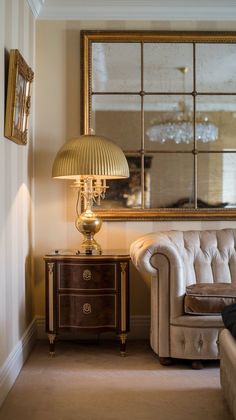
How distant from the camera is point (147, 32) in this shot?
3.86 metres

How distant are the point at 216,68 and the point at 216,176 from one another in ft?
2.79

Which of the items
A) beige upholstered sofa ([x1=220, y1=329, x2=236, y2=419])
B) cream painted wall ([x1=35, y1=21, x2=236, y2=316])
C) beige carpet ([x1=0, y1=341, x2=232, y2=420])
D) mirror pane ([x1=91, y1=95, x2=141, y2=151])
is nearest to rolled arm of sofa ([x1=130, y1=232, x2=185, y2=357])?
beige carpet ([x1=0, y1=341, x2=232, y2=420])

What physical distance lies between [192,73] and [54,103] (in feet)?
3.63

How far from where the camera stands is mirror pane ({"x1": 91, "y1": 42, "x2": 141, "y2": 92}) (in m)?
3.88

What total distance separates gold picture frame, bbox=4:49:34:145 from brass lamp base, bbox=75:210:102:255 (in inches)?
27.9

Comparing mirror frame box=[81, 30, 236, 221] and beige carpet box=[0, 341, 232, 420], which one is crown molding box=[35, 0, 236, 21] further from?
beige carpet box=[0, 341, 232, 420]

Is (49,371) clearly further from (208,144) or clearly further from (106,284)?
(208,144)

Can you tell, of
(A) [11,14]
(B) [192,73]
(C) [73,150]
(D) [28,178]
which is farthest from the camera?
(B) [192,73]

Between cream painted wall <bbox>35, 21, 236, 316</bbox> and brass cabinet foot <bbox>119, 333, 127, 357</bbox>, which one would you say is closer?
brass cabinet foot <bbox>119, 333, 127, 357</bbox>

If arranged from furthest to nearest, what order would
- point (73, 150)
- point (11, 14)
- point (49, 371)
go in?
point (73, 150) → point (49, 371) → point (11, 14)

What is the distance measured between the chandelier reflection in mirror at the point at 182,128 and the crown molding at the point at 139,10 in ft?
1.43

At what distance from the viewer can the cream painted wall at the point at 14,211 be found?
2.71 metres

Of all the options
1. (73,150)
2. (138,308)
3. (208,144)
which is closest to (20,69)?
(73,150)


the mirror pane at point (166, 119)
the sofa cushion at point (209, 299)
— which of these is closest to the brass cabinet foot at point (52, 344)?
the sofa cushion at point (209, 299)
